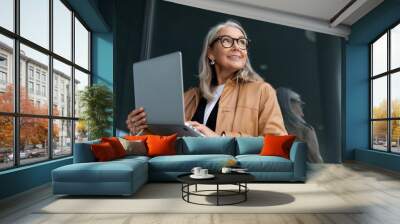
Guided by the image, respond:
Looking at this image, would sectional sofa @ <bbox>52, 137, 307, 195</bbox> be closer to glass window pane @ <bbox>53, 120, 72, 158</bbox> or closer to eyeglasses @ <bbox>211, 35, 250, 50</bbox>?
glass window pane @ <bbox>53, 120, 72, 158</bbox>

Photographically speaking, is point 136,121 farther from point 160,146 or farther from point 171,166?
point 171,166

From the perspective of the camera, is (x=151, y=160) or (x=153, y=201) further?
(x=151, y=160)

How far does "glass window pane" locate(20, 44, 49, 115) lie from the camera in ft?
16.8

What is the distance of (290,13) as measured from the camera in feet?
26.4

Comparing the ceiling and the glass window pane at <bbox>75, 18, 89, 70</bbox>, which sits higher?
the ceiling

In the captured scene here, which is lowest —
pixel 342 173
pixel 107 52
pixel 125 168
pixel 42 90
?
pixel 342 173

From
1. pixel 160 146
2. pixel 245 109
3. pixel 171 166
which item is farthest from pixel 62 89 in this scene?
pixel 245 109

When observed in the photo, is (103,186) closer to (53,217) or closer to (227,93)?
(53,217)

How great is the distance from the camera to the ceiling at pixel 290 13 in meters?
7.67

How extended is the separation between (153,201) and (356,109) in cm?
610

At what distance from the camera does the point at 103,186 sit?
455 cm

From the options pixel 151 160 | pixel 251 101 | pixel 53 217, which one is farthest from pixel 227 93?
pixel 53 217

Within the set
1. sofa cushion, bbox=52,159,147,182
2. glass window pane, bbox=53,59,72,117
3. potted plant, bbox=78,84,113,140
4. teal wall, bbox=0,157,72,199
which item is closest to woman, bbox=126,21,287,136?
potted plant, bbox=78,84,113,140

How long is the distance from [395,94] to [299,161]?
133 inches
